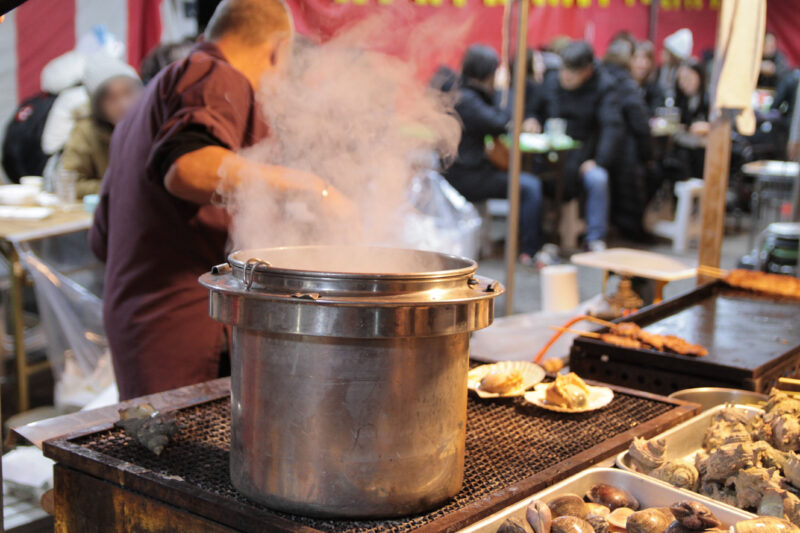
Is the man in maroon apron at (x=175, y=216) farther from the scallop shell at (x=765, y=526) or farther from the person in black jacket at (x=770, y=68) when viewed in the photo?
the person in black jacket at (x=770, y=68)

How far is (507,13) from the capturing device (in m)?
5.60

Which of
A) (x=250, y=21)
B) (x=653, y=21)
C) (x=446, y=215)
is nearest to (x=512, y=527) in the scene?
(x=250, y=21)

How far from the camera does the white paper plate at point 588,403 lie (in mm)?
2035

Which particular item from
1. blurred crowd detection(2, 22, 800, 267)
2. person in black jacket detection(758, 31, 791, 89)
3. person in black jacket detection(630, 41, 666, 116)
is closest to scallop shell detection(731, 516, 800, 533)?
blurred crowd detection(2, 22, 800, 267)

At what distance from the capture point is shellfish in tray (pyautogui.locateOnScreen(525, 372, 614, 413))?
204 cm

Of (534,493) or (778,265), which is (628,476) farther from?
(778,265)

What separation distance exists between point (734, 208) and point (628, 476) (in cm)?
1201

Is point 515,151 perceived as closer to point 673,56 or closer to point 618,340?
point 618,340

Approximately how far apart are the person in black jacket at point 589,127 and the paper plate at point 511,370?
7.55 meters

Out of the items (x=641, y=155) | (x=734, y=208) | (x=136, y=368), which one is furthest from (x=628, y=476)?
(x=734, y=208)

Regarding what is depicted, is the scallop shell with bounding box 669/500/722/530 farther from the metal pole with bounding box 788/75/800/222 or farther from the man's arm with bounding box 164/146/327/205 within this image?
the metal pole with bounding box 788/75/800/222

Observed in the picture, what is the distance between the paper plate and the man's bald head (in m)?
1.29

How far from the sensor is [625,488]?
1.68 meters

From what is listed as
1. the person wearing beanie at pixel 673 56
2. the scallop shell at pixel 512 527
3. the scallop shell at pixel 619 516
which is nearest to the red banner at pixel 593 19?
the person wearing beanie at pixel 673 56
